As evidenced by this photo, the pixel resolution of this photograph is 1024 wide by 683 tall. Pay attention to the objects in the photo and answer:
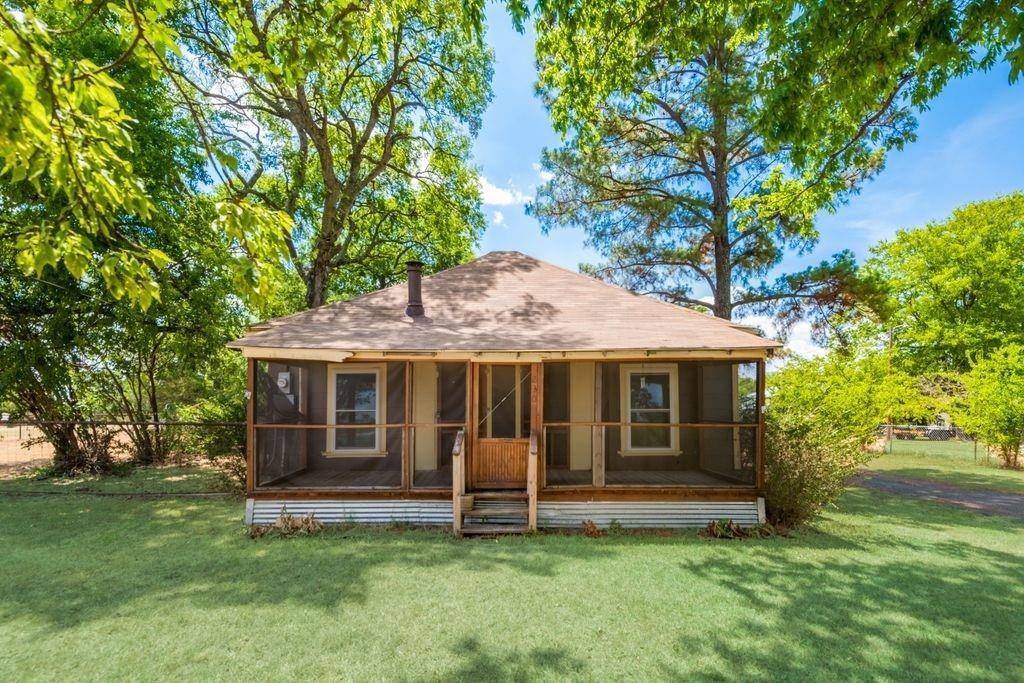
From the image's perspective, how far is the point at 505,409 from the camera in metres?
9.29

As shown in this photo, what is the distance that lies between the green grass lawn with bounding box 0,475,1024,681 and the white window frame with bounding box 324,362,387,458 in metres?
2.30

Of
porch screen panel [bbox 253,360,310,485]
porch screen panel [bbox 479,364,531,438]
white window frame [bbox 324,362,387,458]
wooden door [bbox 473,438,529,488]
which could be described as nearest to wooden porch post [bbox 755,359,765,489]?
wooden door [bbox 473,438,529,488]

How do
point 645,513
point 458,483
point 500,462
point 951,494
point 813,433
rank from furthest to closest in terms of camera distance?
point 951,494, point 813,433, point 500,462, point 645,513, point 458,483

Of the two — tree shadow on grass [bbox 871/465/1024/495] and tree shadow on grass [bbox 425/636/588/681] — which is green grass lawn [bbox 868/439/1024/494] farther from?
tree shadow on grass [bbox 425/636/588/681]

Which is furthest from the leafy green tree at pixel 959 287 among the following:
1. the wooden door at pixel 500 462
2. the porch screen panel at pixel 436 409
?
the porch screen panel at pixel 436 409

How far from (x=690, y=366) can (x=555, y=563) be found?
5.19 m

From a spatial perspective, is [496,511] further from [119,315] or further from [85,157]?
[119,315]

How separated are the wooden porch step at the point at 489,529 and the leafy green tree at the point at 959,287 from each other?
26.1 meters

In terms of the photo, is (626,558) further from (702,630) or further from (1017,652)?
(1017,652)

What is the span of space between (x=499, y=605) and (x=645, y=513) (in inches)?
140

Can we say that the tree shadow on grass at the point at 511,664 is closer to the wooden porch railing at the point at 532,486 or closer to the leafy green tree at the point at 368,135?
the wooden porch railing at the point at 532,486

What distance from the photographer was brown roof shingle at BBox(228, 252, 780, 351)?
752cm

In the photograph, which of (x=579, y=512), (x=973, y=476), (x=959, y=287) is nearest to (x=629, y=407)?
(x=579, y=512)

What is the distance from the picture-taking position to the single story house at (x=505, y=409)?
7.37m
